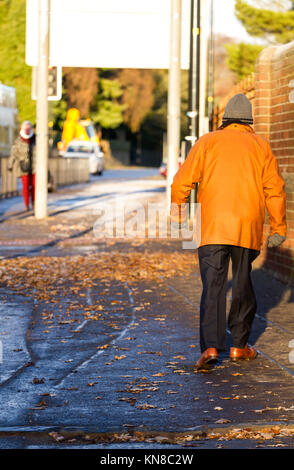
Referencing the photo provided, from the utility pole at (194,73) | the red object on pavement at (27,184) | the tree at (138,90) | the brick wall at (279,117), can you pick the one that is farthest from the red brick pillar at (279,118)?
the tree at (138,90)

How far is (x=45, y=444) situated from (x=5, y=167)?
20078 millimetres

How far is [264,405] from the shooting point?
5473mm

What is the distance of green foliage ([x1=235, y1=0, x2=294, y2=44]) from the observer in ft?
146

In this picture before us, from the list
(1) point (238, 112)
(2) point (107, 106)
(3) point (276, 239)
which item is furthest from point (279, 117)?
(2) point (107, 106)

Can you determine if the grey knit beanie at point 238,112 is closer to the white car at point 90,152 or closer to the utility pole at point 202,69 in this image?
the utility pole at point 202,69

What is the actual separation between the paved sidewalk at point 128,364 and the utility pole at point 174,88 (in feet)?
23.2

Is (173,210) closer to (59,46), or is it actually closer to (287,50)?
(287,50)

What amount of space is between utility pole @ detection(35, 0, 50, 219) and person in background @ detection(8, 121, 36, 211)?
52.9 inches

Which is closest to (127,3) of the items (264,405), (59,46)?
(59,46)

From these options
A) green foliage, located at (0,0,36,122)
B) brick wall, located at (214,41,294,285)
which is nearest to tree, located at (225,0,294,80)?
green foliage, located at (0,0,36,122)

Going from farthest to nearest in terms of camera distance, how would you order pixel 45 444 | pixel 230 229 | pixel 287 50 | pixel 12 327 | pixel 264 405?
1. pixel 287 50
2. pixel 12 327
3. pixel 230 229
4. pixel 264 405
5. pixel 45 444

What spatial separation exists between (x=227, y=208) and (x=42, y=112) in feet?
40.7

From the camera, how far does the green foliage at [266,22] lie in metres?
44.5
